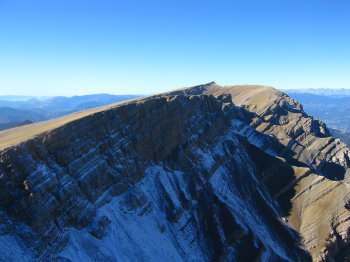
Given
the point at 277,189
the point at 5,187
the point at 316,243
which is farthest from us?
the point at 277,189

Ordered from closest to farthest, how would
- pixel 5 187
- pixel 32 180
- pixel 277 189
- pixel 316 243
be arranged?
pixel 5 187 < pixel 32 180 < pixel 316 243 < pixel 277 189

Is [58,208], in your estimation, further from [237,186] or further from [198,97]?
[198,97]

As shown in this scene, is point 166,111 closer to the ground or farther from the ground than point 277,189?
farther from the ground

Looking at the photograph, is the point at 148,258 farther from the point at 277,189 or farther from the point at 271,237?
the point at 277,189

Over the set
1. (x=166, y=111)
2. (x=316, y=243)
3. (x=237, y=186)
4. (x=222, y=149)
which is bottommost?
(x=316, y=243)

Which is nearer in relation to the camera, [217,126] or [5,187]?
[5,187]

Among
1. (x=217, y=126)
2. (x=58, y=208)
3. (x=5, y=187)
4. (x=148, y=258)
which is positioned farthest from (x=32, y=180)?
(x=217, y=126)

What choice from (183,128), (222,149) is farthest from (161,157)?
(222,149)
